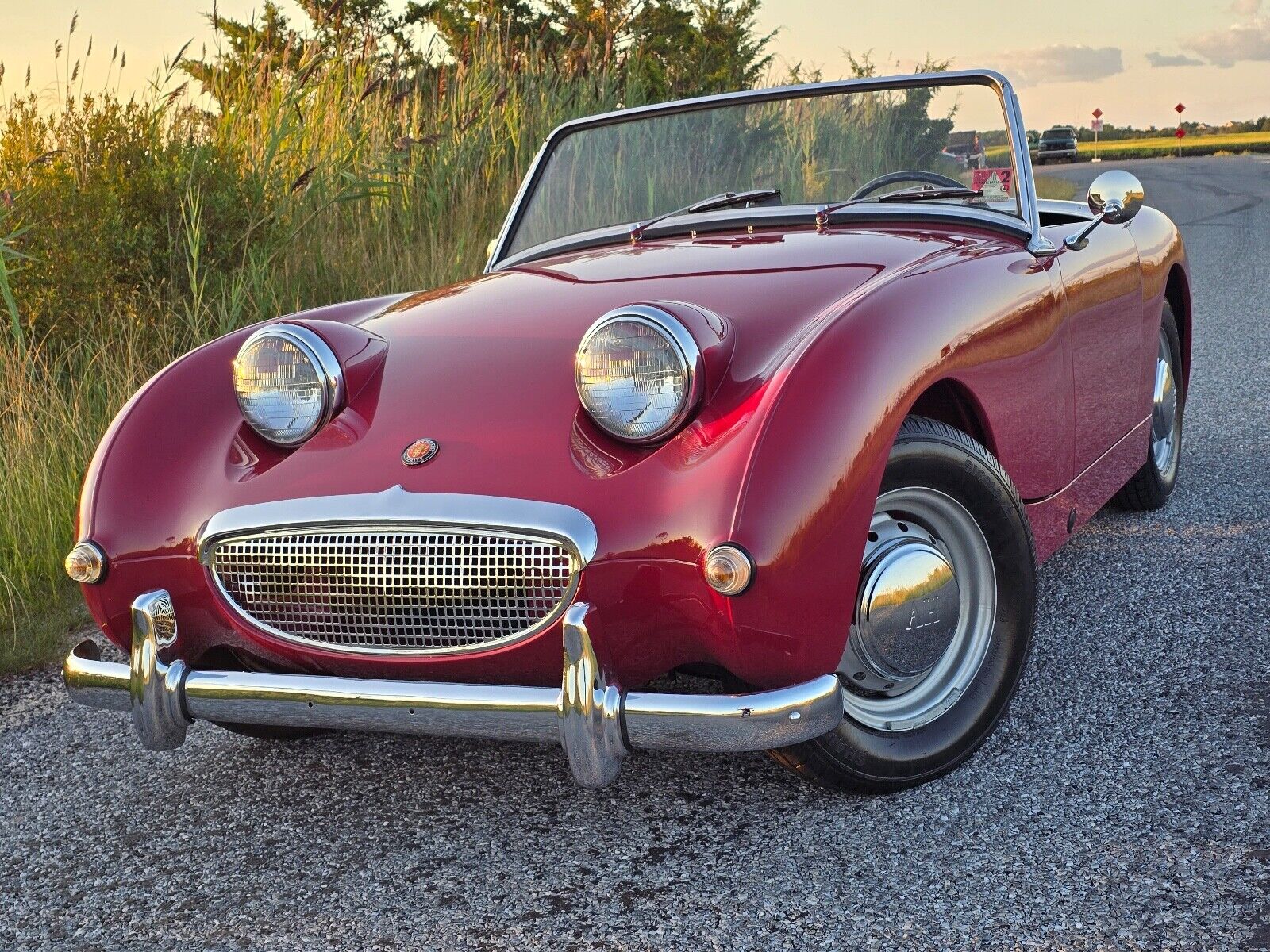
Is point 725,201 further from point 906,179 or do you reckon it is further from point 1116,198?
point 1116,198

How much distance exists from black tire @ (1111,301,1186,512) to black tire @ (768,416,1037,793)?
1680 millimetres

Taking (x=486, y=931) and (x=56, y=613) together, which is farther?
(x=56, y=613)

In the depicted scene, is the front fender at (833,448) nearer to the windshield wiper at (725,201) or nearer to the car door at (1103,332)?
the car door at (1103,332)

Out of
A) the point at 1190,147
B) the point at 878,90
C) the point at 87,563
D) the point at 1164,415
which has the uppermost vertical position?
the point at 878,90

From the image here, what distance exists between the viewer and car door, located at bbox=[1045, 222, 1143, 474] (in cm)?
324

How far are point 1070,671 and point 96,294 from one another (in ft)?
13.8

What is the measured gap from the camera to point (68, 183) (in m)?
5.58

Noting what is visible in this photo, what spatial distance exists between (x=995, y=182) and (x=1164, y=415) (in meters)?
1.31

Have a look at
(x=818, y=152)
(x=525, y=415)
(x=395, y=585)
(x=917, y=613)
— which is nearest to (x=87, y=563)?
(x=395, y=585)

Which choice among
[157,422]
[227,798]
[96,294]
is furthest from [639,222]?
[96,294]

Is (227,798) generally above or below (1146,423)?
below

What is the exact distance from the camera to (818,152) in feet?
11.8

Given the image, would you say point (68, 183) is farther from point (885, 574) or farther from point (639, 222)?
point (885, 574)

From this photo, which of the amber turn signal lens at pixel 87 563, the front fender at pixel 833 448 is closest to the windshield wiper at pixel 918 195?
the front fender at pixel 833 448
